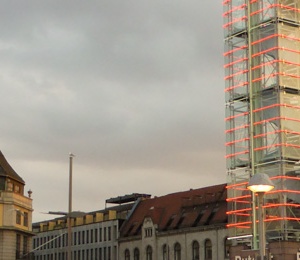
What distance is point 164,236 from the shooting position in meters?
120

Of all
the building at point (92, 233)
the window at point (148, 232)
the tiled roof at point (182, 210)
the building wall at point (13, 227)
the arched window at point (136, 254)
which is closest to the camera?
the building wall at point (13, 227)

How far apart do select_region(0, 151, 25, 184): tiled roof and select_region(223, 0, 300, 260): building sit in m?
39.7

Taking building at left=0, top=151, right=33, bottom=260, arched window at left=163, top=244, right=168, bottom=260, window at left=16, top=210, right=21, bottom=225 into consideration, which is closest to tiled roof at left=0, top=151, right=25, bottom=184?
building at left=0, top=151, right=33, bottom=260

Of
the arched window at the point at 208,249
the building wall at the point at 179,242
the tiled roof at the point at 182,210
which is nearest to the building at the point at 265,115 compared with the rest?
the building wall at the point at 179,242

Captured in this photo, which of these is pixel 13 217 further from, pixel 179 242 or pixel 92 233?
pixel 92 233

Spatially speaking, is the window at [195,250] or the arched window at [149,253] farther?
the arched window at [149,253]

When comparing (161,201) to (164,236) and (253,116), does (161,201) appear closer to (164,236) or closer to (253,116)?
(164,236)

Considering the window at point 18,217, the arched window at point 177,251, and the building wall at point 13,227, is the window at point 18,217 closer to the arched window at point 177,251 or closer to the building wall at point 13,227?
the building wall at point 13,227

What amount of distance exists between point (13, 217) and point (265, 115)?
4125cm

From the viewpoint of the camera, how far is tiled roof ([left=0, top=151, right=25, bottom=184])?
111 metres

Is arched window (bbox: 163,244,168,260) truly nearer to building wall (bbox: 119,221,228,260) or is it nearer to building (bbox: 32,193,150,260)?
building wall (bbox: 119,221,228,260)

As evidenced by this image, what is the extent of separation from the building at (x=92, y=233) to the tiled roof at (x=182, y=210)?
250 centimetres

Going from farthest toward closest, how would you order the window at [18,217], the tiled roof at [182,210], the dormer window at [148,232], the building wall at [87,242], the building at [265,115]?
the building wall at [87,242]
the dormer window at [148,232]
the tiled roof at [182,210]
the window at [18,217]
the building at [265,115]

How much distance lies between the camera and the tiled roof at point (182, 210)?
113875 mm
